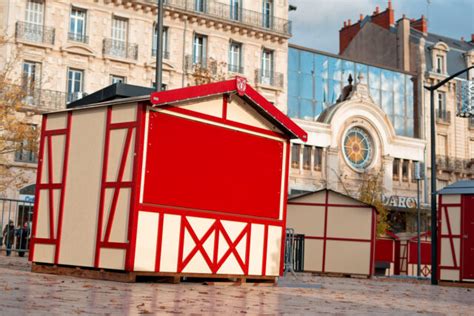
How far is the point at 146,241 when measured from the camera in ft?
42.4

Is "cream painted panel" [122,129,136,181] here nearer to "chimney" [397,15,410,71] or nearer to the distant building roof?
the distant building roof

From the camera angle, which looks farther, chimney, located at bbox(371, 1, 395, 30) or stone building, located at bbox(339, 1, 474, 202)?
chimney, located at bbox(371, 1, 395, 30)

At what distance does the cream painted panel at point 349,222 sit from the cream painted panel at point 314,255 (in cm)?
51

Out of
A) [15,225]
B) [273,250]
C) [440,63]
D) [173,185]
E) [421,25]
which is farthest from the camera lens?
[421,25]

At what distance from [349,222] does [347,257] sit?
1.15 m

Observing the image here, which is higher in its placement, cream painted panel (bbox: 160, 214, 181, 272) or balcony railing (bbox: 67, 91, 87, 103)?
balcony railing (bbox: 67, 91, 87, 103)

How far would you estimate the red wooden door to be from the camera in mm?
20875

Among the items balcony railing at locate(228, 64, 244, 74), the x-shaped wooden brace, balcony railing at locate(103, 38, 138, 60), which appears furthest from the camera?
balcony railing at locate(228, 64, 244, 74)

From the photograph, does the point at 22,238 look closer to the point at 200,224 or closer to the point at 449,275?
the point at 200,224

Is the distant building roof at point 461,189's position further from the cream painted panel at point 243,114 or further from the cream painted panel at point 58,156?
the cream painted panel at point 58,156

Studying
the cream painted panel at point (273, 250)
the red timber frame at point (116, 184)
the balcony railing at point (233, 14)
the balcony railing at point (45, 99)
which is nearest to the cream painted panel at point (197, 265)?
the red timber frame at point (116, 184)

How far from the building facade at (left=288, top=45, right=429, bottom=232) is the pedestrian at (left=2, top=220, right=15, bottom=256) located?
85.2ft

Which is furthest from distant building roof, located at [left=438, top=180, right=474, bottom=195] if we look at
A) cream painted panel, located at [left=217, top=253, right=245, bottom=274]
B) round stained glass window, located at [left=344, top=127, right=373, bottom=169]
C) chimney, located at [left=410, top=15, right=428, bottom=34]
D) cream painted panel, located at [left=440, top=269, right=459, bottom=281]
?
chimney, located at [left=410, top=15, right=428, bottom=34]

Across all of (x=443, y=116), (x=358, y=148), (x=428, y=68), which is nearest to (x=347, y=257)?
(x=358, y=148)
